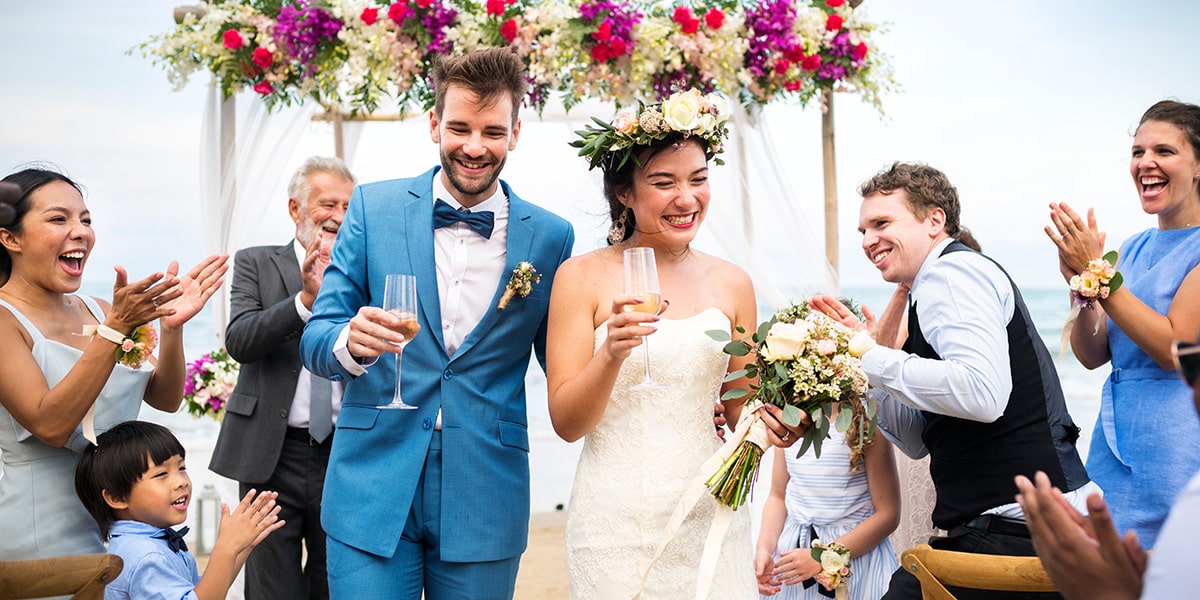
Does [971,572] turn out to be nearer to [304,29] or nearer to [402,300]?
[402,300]

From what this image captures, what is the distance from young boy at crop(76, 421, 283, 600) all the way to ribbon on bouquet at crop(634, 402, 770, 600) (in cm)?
123

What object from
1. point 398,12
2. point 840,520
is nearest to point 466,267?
point 840,520

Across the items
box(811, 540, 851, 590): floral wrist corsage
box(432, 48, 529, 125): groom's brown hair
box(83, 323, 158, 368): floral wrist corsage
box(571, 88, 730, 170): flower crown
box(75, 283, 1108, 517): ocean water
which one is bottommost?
box(75, 283, 1108, 517): ocean water

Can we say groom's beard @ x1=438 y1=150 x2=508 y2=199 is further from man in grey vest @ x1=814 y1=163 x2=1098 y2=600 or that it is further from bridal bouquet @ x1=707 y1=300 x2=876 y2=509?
man in grey vest @ x1=814 y1=163 x2=1098 y2=600

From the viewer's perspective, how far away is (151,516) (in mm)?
3168

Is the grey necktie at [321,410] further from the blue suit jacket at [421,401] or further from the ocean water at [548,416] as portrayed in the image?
the ocean water at [548,416]

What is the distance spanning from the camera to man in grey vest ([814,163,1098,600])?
2.85 metres

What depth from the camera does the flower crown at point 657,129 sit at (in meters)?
2.95

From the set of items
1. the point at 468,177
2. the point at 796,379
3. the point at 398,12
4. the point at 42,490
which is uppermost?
the point at 398,12

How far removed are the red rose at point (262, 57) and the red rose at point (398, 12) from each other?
2.69 feet

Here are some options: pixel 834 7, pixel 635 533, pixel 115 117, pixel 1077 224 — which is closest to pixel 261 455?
pixel 635 533

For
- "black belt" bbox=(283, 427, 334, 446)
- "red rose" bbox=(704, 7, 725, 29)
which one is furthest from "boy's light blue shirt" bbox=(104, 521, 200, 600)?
"red rose" bbox=(704, 7, 725, 29)

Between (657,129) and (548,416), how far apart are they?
53.7ft

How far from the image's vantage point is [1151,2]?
25203 millimetres
